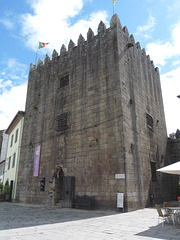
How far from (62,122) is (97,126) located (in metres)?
3.20

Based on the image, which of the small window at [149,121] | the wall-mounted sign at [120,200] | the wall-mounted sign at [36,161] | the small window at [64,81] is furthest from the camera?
the small window at [64,81]

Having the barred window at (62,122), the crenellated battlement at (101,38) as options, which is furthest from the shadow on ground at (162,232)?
the crenellated battlement at (101,38)

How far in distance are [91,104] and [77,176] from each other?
14.3ft

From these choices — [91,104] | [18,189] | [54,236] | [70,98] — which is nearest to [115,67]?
[91,104]

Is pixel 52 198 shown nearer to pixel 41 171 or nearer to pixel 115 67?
pixel 41 171

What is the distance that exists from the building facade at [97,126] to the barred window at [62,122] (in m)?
0.06

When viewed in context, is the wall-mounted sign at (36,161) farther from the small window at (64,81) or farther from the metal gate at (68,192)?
the small window at (64,81)

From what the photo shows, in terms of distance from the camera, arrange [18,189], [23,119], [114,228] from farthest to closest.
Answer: [23,119]
[18,189]
[114,228]

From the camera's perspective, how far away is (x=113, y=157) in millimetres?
10281

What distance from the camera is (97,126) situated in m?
11.5

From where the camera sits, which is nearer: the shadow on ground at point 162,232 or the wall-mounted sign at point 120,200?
the shadow on ground at point 162,232

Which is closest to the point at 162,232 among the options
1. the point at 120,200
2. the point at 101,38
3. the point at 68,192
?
the point at 120,200

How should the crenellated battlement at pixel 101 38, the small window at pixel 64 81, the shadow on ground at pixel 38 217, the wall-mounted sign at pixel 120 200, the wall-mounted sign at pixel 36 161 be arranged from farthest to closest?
the small window at pixel 64 81 → the wall-mounted sign at pixel 36 161 → the crenellated battlement at pixel 101 38 → the wall-mounted sign at pixel 120 200 → the shadow on ground at pixel 38 217

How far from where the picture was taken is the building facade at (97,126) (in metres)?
10.4
